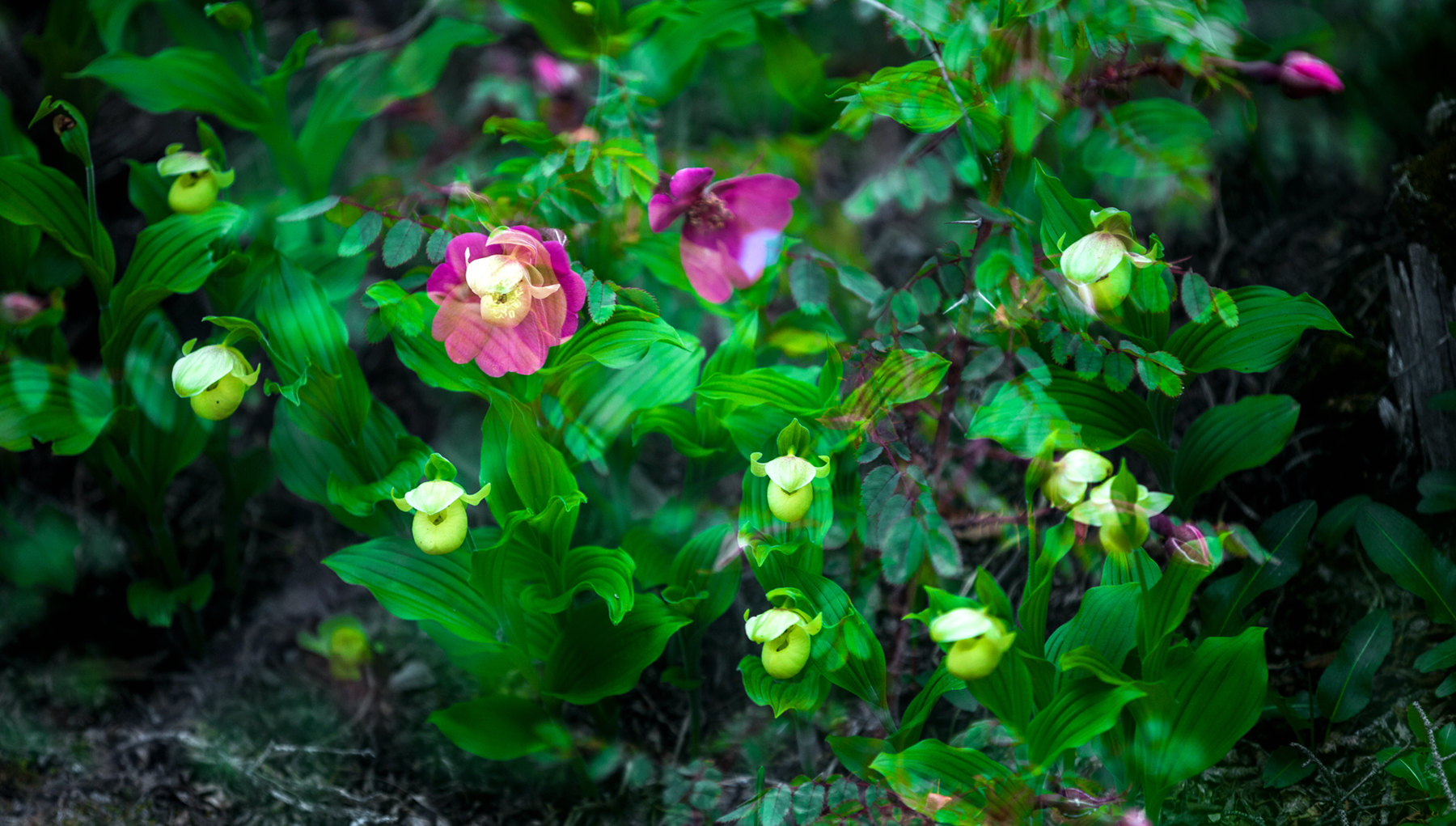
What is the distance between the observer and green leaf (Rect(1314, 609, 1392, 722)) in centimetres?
112

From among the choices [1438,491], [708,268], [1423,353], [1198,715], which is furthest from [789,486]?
[1423,353]

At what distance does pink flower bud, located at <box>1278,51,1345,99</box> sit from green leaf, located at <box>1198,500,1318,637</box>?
1.73ft

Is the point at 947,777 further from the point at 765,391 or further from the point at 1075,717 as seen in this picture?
the point at 765,391

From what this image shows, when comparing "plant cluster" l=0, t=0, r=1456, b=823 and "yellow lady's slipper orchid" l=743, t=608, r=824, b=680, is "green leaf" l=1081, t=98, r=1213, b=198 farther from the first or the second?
"yellow lady's slipper orchid" l=743, t=608, r=824, b=680

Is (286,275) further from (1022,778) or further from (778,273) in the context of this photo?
(1022,778)

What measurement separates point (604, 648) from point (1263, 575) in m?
0.81

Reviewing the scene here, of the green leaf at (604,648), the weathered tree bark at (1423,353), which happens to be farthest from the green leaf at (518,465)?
the weathered tree bark at (1423,353)

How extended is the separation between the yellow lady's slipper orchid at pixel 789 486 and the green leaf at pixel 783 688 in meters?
0.19

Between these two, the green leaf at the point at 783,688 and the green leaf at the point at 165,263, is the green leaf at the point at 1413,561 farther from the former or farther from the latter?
the green leaf at the point at 165,263

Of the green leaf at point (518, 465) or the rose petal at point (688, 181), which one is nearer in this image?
the green leaf at point (518, 465)

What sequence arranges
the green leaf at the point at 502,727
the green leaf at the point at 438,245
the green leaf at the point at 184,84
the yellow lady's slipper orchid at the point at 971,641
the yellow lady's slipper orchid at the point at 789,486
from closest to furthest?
the yellow lady's slipper orchid at the point at 971,641
the yellow lady's slipper orchid at the point at 789,486
the green leaf at the point at 438,245
the green leaf at the point at 502,727
the green leaf at the point at 184,84

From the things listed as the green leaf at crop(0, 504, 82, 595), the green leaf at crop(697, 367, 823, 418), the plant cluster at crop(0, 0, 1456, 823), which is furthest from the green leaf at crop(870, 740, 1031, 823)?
the green leaf at crop(0, 504, 82, 595)

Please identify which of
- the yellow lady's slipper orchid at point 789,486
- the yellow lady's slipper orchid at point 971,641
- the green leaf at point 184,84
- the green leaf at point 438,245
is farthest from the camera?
the green leaf at point 184,84

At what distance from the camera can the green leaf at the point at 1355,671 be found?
112 centimetres
